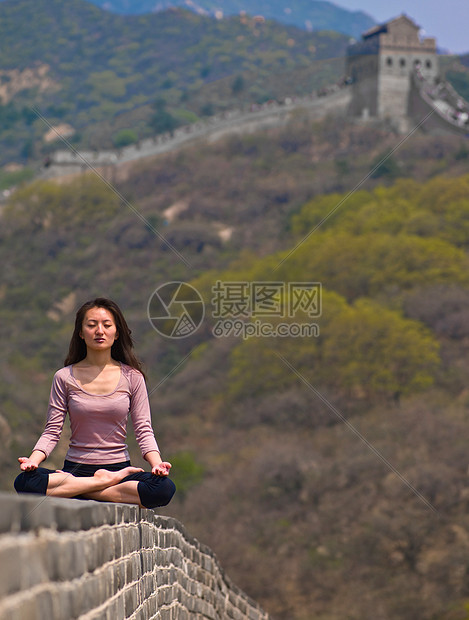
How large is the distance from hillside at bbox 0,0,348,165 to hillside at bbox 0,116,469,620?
4110cm

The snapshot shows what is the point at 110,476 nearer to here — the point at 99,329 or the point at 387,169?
the point at 99,329

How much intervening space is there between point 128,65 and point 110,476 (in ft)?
472

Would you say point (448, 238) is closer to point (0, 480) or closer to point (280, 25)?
point (0, 480)

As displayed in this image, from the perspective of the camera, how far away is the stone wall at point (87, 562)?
289 cm

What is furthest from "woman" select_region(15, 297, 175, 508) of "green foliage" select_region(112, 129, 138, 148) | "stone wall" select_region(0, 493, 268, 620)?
"green foliage" select_region(112, 129, 138, 148)

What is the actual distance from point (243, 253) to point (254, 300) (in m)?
12.3

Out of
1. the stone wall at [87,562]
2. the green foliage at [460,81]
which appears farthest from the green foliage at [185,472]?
the green foliage at [460,81]

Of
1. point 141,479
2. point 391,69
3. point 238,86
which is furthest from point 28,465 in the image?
point 238,86

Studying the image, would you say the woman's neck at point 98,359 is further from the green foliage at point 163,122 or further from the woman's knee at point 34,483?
the green foliage at point 163,122

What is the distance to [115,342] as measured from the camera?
18.7 ft

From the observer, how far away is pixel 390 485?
98.8 ft

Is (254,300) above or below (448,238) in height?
below

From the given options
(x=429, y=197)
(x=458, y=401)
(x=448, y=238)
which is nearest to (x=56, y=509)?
(x=458, y=401)

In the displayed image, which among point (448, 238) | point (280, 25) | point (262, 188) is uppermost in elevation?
point (280, 25)
